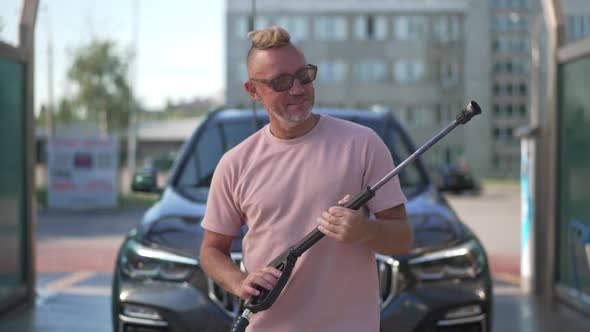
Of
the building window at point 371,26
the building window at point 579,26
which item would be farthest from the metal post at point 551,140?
the building window at point 371,26

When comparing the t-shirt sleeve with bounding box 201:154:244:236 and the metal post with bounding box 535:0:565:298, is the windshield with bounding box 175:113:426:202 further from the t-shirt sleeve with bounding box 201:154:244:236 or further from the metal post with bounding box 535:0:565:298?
the t-shirt sleeve with bounding box 201:154:244:236

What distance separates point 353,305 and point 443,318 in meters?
2.10

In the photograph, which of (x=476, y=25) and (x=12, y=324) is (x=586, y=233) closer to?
(x=12, y=324)

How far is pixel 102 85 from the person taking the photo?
70.6 m

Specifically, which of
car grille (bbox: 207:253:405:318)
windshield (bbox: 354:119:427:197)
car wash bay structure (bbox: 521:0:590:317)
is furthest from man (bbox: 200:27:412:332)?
car wash bay structure (bbox: 521:0:590:317)

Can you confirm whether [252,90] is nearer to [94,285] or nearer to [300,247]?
[300,247]

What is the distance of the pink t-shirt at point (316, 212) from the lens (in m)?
2.41

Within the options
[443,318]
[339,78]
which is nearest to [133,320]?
[443,318]

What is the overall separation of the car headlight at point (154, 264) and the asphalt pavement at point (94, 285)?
235 centimetres

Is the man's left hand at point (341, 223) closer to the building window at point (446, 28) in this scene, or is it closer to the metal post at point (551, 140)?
the metal post at point (551, 140)

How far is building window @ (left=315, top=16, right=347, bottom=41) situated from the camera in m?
71.4

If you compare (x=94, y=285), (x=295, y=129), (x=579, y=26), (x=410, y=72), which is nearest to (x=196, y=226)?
(x=295, y=129)

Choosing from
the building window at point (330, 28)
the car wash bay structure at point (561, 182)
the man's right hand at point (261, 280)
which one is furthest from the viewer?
the building window at point (330, 28)

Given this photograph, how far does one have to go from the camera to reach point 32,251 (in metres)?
8.08
